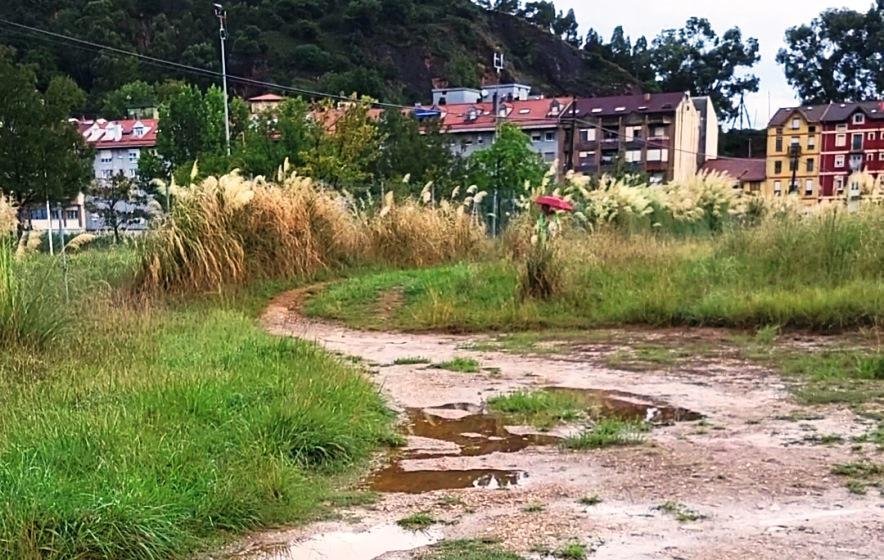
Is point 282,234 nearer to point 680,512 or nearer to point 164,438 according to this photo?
point 164,438

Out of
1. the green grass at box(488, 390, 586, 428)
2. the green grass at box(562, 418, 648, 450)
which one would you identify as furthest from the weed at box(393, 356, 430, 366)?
the green grass at box(562, 418, 648, 450)

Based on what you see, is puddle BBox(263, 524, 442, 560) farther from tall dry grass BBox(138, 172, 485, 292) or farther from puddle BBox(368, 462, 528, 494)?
tall dry grass BBox(138, 172, 485, 292)

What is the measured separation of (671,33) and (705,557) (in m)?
98.2

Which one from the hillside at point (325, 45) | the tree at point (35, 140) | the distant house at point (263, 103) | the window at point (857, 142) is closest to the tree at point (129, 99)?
the hillside at point (325, 45)

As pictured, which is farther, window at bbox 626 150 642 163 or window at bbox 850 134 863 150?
window at bbox 626 150 642 163

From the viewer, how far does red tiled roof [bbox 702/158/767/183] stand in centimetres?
5646

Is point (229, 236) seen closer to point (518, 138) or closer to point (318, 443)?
point (318, 443)

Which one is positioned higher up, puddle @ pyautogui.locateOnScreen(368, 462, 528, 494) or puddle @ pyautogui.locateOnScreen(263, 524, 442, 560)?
puddle @ pyautogui.locateOnScreen(263, 524, 442, 560)

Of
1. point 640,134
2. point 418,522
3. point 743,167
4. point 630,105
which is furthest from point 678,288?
point 743,167

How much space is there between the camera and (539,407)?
543 centimetres

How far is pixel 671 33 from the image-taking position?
9425cm

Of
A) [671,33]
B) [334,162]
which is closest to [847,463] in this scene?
[334,162]

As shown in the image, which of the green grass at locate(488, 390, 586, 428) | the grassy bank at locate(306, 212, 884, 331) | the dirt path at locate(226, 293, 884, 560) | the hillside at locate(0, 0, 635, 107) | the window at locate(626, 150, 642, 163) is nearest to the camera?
the dirt path at locate(226, 293, 884, 560)

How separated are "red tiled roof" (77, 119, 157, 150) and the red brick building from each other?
43.3 meters
